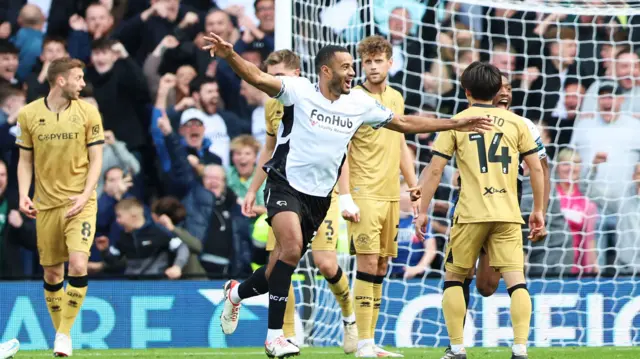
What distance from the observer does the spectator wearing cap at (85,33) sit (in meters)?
11.9

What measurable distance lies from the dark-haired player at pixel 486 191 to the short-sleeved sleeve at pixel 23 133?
3728 mm

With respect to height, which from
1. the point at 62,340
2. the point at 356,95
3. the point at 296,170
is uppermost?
the point at 356,95

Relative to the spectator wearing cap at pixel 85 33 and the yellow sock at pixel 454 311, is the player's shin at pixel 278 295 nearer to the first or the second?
the yellow sock at pixel 454 311

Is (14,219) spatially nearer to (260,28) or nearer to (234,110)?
(234,110)

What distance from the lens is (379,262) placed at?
9375mm

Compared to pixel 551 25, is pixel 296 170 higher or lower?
lower

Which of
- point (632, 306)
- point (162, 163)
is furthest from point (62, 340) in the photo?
point (632, 306)

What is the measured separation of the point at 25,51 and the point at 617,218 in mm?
6514

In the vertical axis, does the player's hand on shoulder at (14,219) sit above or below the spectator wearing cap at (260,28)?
below

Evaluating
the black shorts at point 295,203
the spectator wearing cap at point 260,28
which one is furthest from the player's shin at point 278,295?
the spectator wearing cap at point 260,28

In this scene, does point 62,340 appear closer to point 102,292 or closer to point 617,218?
point 102,292

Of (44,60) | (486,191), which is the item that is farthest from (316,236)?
(44,60)

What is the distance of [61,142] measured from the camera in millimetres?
9391

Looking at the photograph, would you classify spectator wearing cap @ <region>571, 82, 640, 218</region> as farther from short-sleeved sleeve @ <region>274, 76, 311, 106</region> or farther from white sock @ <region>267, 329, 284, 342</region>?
white sock @ <region>267, 329, 284, 342</region>
